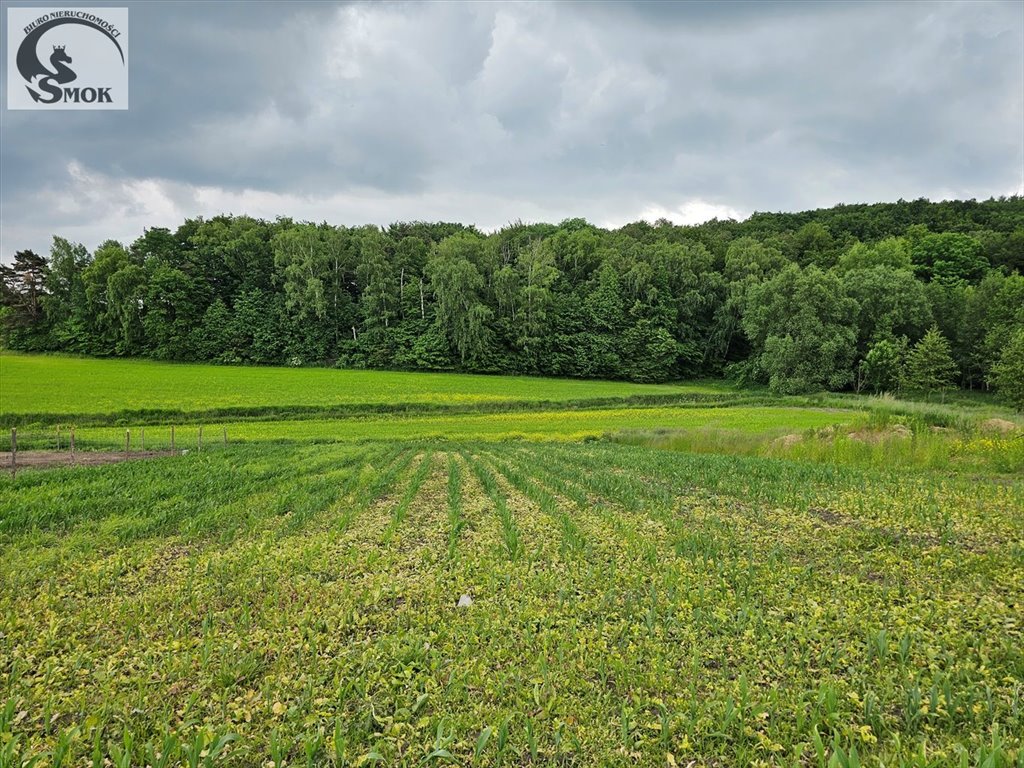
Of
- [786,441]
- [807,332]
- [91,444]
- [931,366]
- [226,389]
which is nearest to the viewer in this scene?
[786,441]

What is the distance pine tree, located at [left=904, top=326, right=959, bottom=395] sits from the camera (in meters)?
54.2

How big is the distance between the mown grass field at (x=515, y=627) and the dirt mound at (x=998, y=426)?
10063 mm

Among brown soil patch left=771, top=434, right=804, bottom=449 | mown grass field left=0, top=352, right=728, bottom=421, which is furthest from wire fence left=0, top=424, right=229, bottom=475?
brown soil patch left=771, top=434, right=804, bottom=449

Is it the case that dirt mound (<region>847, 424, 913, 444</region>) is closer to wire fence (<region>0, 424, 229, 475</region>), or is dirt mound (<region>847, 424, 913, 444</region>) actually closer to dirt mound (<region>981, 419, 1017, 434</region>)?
dirt mound (<region>981, 419, 1017, 434</region>)

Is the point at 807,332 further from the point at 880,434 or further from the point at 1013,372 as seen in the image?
the point at 880,434

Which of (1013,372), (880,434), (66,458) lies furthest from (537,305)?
(66,458)

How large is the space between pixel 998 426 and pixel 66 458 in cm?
4022

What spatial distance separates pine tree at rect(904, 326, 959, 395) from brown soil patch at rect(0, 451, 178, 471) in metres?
72.9

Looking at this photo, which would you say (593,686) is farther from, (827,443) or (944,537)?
(827,443)

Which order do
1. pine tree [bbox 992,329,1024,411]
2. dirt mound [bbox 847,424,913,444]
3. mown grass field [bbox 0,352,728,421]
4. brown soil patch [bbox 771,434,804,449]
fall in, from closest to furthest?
dirt mound [bbox 847,424,913,444] < brown soil patch [bbox 771,434,804,449] < mown grass field [bbox 0,352,728,421] < pine tree [bbox 992,329,1024,411]

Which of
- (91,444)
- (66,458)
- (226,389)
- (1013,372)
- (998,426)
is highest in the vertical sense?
(1013,372)

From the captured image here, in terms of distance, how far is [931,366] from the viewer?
54.6 m

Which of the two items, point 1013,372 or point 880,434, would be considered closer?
point 880,434

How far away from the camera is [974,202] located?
107000 millimetres
